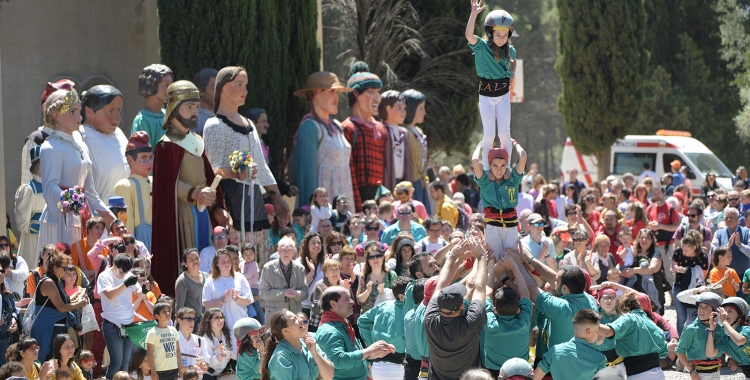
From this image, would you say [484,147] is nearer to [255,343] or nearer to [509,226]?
[509,226]

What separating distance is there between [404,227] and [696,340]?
11.5 feet

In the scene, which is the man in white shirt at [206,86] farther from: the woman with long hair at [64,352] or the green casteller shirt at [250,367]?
the green casteller shirt at [250,367]

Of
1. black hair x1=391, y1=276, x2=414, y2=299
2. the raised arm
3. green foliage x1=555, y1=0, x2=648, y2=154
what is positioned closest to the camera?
the raised arm

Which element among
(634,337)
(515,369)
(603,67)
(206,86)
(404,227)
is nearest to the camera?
(515,369)

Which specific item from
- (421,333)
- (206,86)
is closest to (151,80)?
(206,86)

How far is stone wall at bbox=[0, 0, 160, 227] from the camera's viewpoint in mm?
14641

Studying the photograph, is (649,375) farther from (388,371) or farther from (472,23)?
(472,23)

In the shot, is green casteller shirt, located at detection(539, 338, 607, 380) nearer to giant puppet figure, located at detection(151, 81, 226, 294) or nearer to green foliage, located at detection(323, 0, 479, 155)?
giant puppet figure, located at detection(151, 81, 226, 294)

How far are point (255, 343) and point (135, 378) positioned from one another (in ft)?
5.75

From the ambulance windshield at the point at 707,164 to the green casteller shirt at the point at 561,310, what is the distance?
15500mm

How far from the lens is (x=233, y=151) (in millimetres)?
11047

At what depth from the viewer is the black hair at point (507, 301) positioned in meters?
7.14

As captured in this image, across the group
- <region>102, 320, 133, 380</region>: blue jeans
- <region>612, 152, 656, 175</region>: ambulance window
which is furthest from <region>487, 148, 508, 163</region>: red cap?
<region>612, 152, 656, 175</region>: ambulance window

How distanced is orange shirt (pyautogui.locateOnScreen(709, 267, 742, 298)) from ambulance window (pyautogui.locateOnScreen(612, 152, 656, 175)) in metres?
12.0
